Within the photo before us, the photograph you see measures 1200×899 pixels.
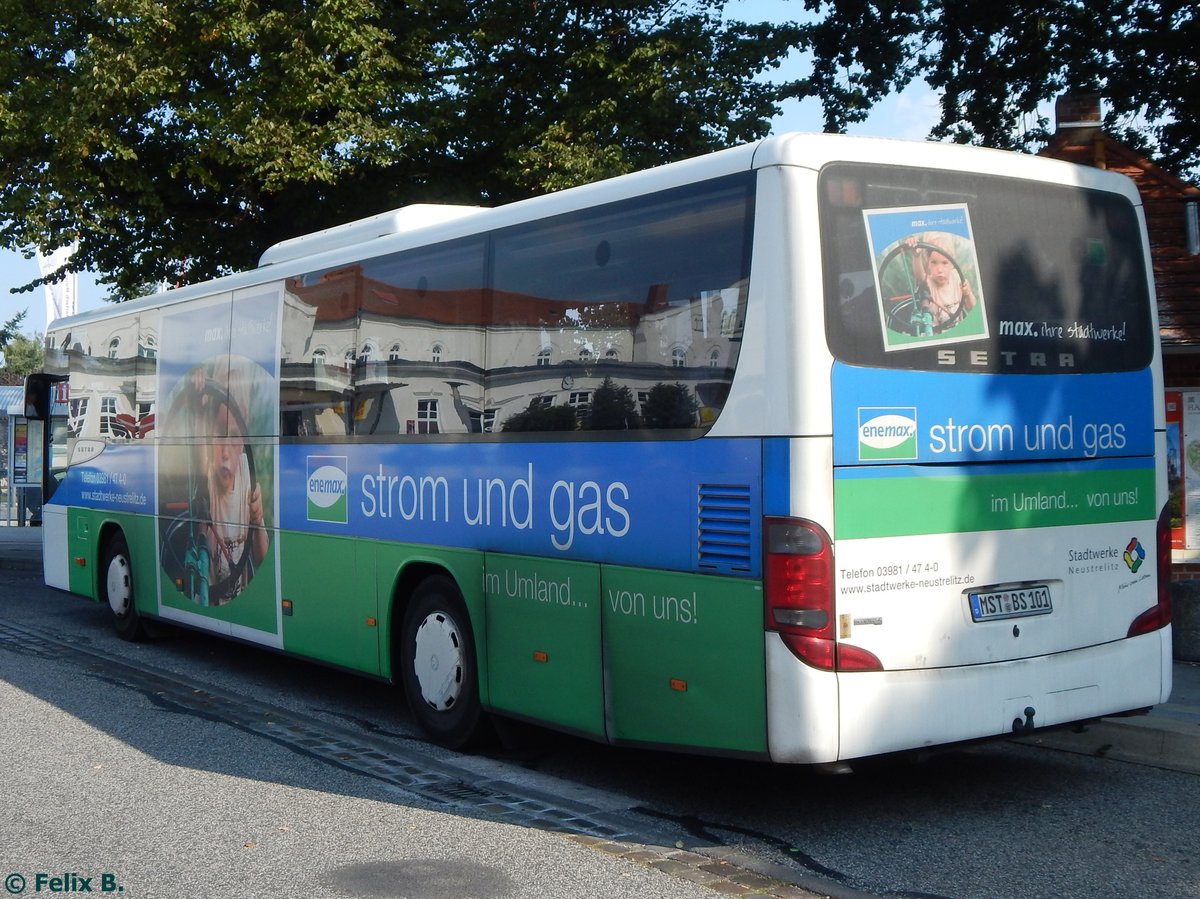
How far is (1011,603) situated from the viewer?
646cm

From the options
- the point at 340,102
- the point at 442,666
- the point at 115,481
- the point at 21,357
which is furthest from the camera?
the point at 21,357

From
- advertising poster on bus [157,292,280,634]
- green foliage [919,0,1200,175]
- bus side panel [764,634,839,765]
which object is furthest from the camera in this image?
green foliage [919,0,1200,175]

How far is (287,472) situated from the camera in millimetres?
9883

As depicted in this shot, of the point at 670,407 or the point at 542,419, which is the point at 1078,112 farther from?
the point at 670,407

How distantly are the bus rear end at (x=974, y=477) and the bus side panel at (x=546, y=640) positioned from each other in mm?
1292

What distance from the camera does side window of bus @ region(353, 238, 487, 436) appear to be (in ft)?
26.0

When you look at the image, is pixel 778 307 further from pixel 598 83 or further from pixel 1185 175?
pixel 1185 175

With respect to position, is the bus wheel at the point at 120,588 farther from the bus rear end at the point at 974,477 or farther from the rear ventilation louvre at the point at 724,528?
the bus rear end at the point at 974,477

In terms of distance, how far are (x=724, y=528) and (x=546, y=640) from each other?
1555mm

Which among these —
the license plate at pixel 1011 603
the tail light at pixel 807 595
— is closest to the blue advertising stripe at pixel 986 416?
the tail light at pixel 807 595

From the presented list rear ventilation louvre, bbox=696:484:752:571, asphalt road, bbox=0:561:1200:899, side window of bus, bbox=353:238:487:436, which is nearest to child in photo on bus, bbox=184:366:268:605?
asphalt road, bbox=0:561:1200:899

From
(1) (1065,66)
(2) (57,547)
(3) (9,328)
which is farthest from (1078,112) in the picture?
(3) (9,328)

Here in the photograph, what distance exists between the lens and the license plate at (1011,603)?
632cm

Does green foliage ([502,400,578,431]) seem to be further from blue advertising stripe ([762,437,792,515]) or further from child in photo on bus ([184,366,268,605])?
child in photo on bus ([184,366,268,605])
